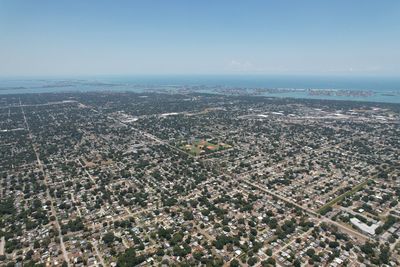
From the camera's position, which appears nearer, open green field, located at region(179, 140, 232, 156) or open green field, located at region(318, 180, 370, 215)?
open green field, located at region(318, 180, 370, 215)

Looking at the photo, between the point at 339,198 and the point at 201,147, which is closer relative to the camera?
the point at 339,198

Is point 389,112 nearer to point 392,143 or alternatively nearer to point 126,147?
point 392,143

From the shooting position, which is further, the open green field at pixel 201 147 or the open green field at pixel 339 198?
the open green field at pixel 201 147

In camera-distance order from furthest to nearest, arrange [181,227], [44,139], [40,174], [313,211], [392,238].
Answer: [44,139] < [40,174] < [313,211] < [181,227] < [392,238]

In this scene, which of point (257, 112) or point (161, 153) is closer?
point (161, 153)

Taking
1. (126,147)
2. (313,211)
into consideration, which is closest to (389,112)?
(313,211)

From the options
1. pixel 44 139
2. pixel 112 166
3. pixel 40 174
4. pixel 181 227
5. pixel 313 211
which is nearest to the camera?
pixel 181 227

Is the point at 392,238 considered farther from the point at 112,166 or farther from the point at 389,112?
the point at 389,112
